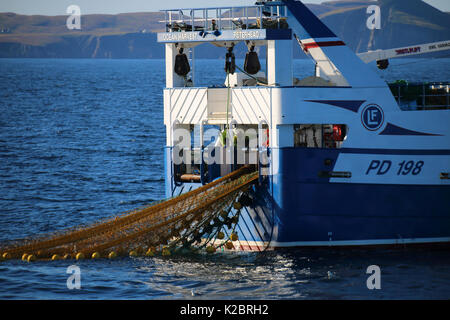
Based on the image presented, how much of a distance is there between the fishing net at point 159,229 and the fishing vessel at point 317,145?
0.79m

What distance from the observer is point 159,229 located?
25.5 metres

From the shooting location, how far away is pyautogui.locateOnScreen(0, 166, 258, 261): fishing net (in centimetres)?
2539

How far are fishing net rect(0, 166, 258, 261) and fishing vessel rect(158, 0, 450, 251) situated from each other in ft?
2.59

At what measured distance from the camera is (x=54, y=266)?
2508cm

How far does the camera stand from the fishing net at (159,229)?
2539 centimetres

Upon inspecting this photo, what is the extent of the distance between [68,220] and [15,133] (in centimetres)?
3748

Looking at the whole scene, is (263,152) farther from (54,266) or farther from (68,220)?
(68,220)

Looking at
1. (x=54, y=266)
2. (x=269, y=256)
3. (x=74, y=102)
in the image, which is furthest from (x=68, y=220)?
(x=74, y=102)
